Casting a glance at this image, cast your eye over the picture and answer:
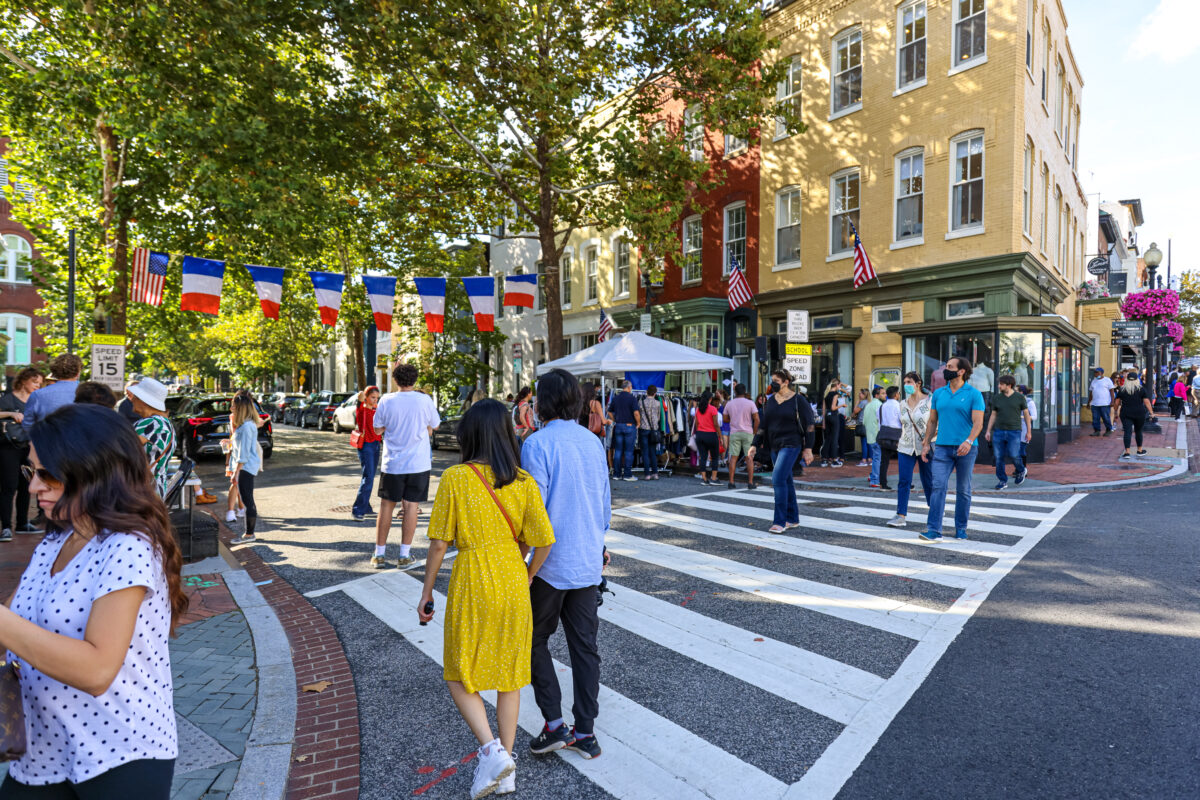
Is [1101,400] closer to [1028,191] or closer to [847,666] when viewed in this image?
[1028,191]

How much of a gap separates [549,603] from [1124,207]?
235 ft

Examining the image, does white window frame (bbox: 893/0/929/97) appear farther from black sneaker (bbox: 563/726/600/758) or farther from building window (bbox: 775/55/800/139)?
black sneaker (bbox: 563/726/600/758)

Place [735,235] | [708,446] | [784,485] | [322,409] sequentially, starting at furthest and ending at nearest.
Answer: [322,409], [735,235], [708,446], [784,485]

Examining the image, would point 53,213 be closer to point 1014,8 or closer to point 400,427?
point 400,427

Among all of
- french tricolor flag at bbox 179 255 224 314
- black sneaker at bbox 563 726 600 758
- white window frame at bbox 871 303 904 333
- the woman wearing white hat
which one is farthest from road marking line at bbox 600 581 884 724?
white window frame at bbox 871 303 904 333

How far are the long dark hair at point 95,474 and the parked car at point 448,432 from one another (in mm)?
18740

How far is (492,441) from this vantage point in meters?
3.06

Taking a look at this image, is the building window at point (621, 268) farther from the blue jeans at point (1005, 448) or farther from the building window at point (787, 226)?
the blue jeans at point (1005, 448)

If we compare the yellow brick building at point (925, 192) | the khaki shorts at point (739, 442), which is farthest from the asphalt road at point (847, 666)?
the yellow brick building at point (925, 192)

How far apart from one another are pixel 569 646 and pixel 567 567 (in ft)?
1.25

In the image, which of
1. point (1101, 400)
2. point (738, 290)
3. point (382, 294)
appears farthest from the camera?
point (1101, 400)

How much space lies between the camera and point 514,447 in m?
3.12

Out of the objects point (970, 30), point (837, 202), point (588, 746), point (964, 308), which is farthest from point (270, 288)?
point (970, 30)

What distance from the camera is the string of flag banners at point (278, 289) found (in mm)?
13633
